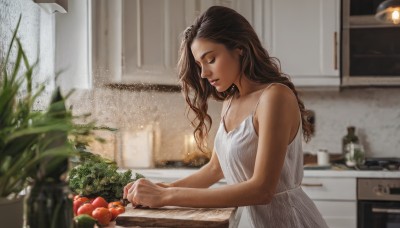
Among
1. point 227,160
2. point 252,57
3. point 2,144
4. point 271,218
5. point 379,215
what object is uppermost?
point 252,57

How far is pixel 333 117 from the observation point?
337 cm

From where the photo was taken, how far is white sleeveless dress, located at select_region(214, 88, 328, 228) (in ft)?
4.96

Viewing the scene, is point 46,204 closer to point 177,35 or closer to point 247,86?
point 247,86

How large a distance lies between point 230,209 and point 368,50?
2048 mm

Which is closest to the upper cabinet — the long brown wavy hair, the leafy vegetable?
the long brown wavy hair

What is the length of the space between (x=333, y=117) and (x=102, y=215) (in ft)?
8.09

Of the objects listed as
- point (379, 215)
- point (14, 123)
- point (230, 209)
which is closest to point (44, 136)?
point (14, 123)

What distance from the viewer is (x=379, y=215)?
276 centimetres

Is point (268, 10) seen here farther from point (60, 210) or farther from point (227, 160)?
point (60, 210)

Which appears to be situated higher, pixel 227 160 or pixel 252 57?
pixel 252 57

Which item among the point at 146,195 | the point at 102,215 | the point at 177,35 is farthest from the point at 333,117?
the point at 102,215

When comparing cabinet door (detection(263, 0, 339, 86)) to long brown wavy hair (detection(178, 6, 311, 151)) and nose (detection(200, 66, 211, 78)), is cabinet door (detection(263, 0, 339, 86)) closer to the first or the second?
long brown wavy hair (detection(178, 6, 311, 151))

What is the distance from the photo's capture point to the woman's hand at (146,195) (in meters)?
1.28

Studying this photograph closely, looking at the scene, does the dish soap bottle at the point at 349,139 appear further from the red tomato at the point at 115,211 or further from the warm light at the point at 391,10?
the red tomato at the point at 115,211
